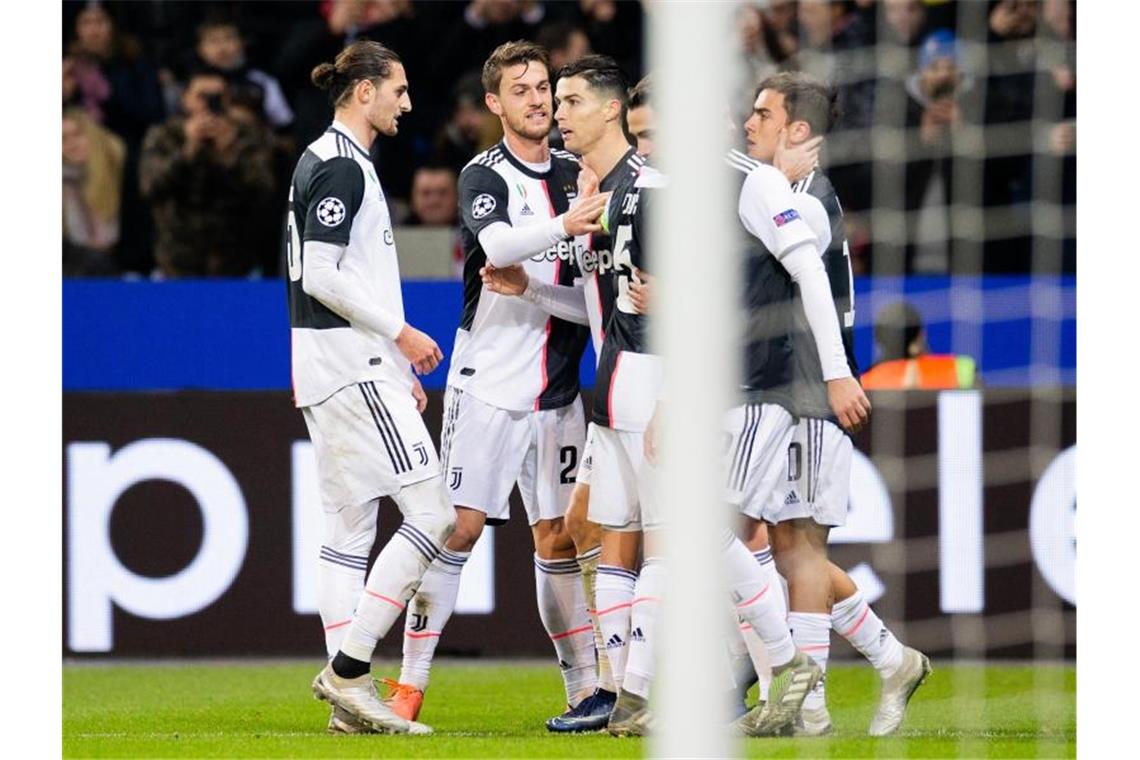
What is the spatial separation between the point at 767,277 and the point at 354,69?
4.73 feet

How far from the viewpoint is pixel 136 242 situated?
10.1 meters

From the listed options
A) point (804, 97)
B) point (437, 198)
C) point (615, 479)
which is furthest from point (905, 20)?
point (615, 479)

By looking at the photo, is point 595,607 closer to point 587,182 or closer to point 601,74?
point 587,182

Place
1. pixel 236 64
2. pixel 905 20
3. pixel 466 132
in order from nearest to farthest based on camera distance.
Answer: pixel 905 20 < pixel 466 132 < pixel 236 64

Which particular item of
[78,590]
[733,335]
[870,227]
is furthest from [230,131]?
[733,335]

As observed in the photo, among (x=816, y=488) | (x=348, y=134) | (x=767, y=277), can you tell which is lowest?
(x=816, y=488)

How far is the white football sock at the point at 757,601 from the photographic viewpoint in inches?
237

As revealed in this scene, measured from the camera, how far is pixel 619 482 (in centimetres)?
619

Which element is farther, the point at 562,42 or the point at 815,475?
the point at 562,42

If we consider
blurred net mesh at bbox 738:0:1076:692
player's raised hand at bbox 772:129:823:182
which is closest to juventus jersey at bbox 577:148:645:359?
player's raised hand at bbox 772:129:823:182

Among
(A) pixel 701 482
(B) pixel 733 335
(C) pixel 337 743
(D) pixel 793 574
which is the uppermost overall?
(B) pixel 733 335
